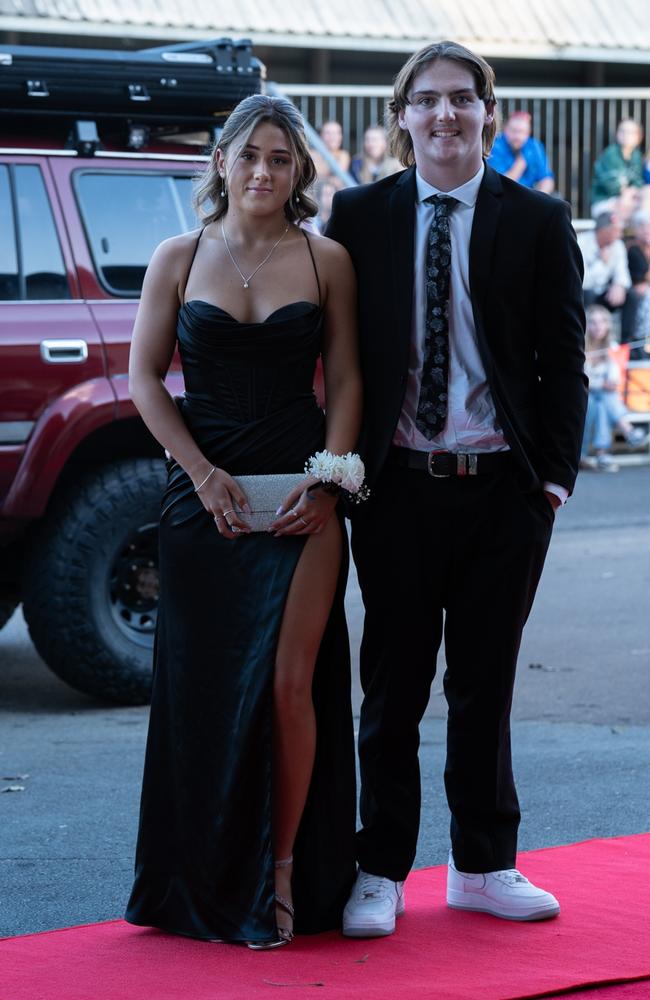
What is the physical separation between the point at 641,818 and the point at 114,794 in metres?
1.79

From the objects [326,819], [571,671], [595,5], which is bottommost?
[571,671]

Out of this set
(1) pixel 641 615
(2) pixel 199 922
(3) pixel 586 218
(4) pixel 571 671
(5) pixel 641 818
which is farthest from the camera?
(3) pixel 586 218

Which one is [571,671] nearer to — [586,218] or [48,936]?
[48,936]

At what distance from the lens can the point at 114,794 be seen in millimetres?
5816

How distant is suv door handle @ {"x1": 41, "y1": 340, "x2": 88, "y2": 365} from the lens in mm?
6621

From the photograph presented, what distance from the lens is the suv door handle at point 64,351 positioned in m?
6.62

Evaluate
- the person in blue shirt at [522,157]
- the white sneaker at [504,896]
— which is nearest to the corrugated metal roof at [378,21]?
the person in blue shirt at [522,157]

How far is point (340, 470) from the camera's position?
13.3ft

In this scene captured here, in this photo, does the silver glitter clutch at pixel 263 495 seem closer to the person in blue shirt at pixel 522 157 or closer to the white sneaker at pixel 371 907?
the white sneaker at pixel 371 907

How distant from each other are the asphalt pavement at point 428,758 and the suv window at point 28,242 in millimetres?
1768

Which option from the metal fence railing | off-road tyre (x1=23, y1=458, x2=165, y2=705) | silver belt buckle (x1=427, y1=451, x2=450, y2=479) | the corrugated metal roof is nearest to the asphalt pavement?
off-road tyre (x1=23, y1=458, x2=165, y2=705)

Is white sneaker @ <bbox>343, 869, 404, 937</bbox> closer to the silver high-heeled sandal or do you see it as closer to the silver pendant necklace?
the silver high-heeled sandal

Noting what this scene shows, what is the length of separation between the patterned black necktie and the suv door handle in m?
2.81

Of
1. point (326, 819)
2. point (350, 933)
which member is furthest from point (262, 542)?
point (350, 933)
